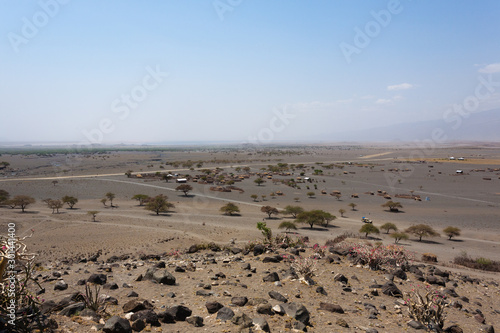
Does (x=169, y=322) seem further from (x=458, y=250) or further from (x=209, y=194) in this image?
(x=209, y=194)

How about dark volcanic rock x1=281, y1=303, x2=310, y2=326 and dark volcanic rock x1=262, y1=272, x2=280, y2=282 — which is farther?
dark volcanic rock x1=262, y1=272, x2=280, y2=282

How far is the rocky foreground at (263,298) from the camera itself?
5.30m

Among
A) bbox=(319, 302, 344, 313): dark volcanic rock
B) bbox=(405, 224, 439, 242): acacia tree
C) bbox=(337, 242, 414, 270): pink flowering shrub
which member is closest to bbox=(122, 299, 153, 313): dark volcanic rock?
bbox=(319, 302, 344, 313): dark volcanic rock

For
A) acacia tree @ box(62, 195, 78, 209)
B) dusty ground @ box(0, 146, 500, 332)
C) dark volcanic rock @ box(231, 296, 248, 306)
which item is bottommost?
dusty ground @ box(0, 146, 500, 332)

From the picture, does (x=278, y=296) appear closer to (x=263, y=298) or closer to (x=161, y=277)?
(x=263, y=298)

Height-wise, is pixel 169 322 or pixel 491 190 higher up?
pixel 169 322

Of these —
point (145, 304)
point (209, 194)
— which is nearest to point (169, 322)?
point (145, 304)

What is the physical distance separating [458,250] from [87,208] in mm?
39110

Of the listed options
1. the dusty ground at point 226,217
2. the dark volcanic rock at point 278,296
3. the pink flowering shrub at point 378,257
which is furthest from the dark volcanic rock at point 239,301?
the dusty ground at point 226,217

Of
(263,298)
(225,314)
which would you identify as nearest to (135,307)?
(225,314)

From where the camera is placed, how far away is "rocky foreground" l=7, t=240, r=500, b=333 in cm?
530

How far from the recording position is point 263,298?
6.71 m

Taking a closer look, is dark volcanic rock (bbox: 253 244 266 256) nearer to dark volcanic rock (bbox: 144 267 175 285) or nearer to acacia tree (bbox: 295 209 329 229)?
dark volcanic rock (bbox: 144 267 175 285)

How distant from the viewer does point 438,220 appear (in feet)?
101
